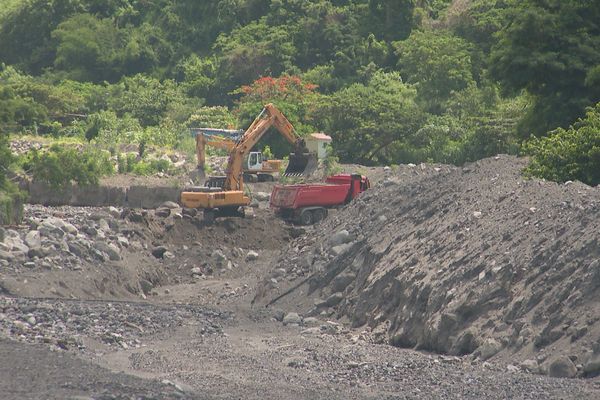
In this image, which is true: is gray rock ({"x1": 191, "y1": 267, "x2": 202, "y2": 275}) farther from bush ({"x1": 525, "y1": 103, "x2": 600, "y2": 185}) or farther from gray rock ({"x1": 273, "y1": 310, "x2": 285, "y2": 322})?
bush ({"x1": 525, "y1": 103, "x2": 600, "y2": 185})

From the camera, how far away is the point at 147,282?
1460 inches

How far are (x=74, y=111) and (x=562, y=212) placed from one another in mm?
46102

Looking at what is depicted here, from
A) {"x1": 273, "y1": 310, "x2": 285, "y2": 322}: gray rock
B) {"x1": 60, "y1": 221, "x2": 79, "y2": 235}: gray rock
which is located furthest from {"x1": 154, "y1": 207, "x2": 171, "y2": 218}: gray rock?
{"x1": 273, "y1": 310, "x2": 285, "y2": 322}: gray rock

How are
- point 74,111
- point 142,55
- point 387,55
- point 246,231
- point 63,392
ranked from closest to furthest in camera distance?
point 63,392 → point 246,231 → point 74,111 → point 387,55 → point 142,55

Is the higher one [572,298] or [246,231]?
[572,298]

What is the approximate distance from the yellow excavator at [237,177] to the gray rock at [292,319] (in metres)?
13.9

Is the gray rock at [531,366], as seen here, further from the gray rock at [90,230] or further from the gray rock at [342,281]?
the gray rock at [90,230]

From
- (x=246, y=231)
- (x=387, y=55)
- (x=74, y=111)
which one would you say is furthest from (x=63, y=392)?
(x=387, y=55)

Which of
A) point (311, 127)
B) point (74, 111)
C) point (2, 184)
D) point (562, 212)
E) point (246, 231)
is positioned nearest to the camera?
point (562, 212)

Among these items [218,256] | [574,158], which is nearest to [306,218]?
[218,256]

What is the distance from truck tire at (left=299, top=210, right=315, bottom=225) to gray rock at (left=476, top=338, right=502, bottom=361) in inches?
817

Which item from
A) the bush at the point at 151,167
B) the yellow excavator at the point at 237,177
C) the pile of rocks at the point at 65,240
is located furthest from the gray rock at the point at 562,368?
the bush at the point at 151,167

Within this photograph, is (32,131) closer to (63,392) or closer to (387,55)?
(387,55)

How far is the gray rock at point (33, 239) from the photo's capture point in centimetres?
3556
